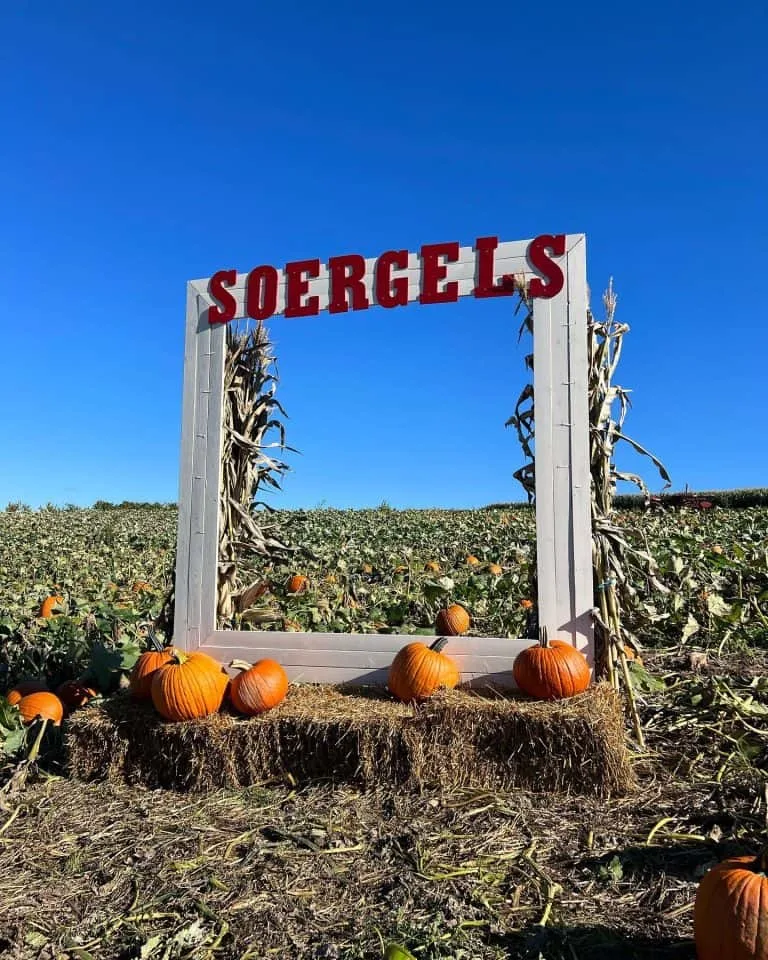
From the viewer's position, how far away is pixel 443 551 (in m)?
13.4

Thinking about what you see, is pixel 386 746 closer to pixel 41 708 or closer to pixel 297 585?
pixel 41 708

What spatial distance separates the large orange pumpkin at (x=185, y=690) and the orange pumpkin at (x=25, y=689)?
164 centimetres

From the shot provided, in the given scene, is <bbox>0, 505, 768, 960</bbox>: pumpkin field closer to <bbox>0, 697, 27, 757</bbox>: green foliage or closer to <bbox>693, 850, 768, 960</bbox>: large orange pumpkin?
<bbox>0, 697, 27, 757</bbox>: green foliage

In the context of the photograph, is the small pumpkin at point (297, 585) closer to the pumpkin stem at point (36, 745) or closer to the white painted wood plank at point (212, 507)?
the white painted wood plank at point (212, 507)

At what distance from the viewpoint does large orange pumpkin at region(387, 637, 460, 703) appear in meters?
4.87

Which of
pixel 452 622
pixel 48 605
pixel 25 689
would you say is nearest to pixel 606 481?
pixel 452 622

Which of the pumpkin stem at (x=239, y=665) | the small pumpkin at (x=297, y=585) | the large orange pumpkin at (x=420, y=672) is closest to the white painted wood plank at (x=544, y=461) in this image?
the large orange pumpkin at (x=420, y=672)

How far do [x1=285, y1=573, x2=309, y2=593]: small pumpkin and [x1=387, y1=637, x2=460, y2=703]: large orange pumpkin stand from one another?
4262 mm

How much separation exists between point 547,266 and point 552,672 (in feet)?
8.84

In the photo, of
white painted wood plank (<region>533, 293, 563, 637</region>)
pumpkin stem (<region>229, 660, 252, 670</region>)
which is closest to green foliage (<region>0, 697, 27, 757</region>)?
pumpkin stem (<region>229, 660, 252, 670</region>)

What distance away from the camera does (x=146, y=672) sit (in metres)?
5.24

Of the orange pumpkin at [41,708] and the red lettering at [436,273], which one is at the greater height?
the red lettering at [436,273]

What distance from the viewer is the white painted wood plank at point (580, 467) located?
201 inches

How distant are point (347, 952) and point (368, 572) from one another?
27.0ft
